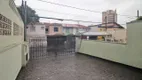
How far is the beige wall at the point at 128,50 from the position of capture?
471cm

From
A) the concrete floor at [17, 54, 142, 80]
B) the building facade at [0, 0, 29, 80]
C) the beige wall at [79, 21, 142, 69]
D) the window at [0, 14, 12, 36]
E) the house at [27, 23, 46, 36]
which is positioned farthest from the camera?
the house at [27, 23, 46, 36]

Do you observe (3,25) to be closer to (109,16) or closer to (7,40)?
(7,40)

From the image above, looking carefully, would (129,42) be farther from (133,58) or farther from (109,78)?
(109,78)

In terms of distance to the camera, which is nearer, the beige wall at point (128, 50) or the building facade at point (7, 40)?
the building facade at point (7, 40)

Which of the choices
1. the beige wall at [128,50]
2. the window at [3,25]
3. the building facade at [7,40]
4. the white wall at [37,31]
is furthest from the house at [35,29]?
the window at [3,25]

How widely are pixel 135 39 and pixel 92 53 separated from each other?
337 cm

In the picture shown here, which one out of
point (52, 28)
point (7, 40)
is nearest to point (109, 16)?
point (52, 28)

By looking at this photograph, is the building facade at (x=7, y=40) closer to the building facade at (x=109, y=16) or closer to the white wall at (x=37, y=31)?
the building facade at (x=109, y=16)

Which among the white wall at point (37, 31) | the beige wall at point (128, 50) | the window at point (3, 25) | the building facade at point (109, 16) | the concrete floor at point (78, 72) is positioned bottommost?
the concrete floor at point (78, 72)

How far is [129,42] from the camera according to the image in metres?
5.18

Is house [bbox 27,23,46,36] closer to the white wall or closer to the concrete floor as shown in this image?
the white wall

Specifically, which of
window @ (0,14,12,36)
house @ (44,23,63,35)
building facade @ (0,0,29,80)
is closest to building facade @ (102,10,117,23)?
house @ (44,23,63,35)

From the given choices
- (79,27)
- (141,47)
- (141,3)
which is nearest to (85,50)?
(141,47)

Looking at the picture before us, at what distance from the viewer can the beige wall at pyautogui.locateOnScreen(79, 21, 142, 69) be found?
471 cm
